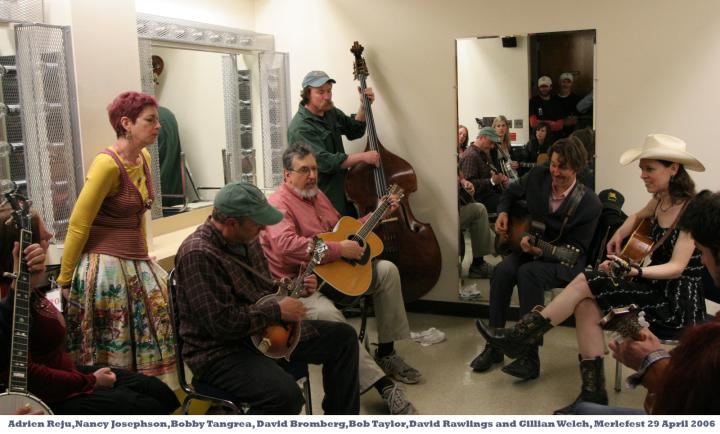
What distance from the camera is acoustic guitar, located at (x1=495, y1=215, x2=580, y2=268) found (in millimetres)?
3645

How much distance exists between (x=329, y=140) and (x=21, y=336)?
8.19ft

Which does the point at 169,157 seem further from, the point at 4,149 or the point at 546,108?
the point at 546,108

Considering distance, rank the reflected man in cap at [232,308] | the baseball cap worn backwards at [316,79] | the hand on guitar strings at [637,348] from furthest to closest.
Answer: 1. the baseball cap worn backwards at [316,79]
2. the reflected man in cap at [232,308]
3. the hand on guitar strings at [637,348]

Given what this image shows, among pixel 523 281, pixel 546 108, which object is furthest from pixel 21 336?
pixel 546 108

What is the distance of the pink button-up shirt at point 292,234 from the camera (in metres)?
3.20

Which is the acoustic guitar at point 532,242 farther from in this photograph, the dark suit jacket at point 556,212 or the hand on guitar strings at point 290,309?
the hand on guitar strings at point 290,309

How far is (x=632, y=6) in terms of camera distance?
394 cm

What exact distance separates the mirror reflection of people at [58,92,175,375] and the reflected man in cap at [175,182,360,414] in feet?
1.81

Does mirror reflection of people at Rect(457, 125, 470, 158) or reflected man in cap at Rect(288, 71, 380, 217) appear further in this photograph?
mirror reflection of people at Rect(457, 125, 470, 158)

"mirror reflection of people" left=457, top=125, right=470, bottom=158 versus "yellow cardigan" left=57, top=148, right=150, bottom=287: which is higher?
"mirror reflection of people" left=457, top=125, right=470, bottom=158

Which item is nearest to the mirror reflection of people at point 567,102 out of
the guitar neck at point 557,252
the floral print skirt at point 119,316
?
the guitar neck at point 557,252

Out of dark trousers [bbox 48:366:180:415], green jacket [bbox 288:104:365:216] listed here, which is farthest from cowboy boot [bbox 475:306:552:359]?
dark trousers [bbox 48:366:180:415]

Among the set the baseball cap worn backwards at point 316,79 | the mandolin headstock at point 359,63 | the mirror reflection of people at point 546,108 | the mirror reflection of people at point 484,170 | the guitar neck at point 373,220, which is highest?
the mandolin headstock at point 359,63

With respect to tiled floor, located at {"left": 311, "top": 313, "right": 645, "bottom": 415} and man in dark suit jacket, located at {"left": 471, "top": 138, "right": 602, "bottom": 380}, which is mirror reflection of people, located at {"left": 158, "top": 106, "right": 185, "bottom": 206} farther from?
man in dark suit jacket, located at {"left": 471, "top": 138, "right": 602, "bottom": 380}
